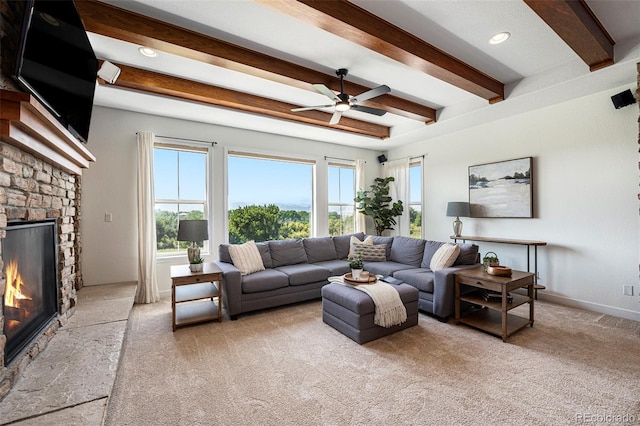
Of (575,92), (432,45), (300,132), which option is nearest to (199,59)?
(432,45)

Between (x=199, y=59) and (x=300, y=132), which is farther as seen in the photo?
(x=300, y=132)

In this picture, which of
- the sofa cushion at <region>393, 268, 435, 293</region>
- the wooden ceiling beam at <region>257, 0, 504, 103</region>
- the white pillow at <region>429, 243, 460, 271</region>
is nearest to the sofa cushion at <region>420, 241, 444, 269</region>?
the sofa cushion at <region>393, 268, 435, 293</region>

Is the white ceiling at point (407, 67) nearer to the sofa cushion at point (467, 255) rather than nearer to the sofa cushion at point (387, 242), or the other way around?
the sofa cushion at point (467, 255)

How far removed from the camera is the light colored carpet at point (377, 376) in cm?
182

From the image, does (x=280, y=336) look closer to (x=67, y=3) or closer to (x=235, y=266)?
(x=235, y=266)

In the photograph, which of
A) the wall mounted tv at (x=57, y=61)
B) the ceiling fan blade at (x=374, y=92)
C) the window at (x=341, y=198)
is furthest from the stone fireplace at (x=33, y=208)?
the window at (x=341, y=198)

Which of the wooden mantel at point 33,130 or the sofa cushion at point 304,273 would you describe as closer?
the wooden mantel at point 33,130

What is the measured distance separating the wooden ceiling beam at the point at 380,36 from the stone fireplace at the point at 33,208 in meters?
1.63

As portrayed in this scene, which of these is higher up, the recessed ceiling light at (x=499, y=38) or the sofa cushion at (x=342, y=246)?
the recessed ceiling light at (x=499, y=38)

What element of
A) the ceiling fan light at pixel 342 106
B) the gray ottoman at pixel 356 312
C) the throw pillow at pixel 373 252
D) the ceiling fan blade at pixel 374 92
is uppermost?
the ceiling fan blade at pixel 374 92

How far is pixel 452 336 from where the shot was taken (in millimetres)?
2928

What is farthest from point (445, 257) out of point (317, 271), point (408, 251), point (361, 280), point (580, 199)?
point (580, 199)

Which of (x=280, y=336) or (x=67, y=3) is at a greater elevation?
(x=67, y=3)

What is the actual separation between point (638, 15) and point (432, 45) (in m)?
1.62
